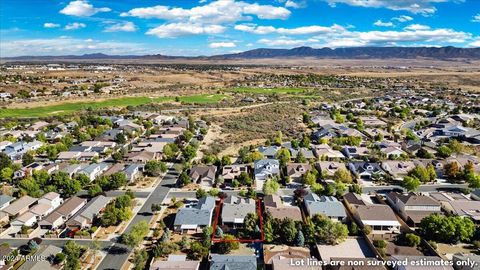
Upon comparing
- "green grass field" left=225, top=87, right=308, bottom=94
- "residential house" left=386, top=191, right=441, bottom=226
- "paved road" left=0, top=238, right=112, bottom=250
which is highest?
"green grass field" left=225, top=87, right=308, bottom=94

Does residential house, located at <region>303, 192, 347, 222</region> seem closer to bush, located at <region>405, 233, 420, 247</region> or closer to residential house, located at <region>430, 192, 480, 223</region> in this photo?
bush, located at <region>405, 233, 420, 247</region>

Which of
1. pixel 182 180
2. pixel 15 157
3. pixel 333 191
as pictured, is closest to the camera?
pixel 333 191

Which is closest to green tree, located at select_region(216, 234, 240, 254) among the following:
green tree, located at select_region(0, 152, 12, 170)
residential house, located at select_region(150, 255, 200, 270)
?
residential house, located at select_region(150, 255, 200, 270)

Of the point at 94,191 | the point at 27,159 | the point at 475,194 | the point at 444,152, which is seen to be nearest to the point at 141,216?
the point at 94,191

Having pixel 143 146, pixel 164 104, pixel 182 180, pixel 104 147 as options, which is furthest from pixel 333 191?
pixel 164 104

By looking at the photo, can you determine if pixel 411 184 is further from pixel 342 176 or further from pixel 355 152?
pixel 355 152

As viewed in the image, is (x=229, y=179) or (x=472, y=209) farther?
(x=229, y=179)

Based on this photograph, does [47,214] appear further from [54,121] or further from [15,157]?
[54,121]
